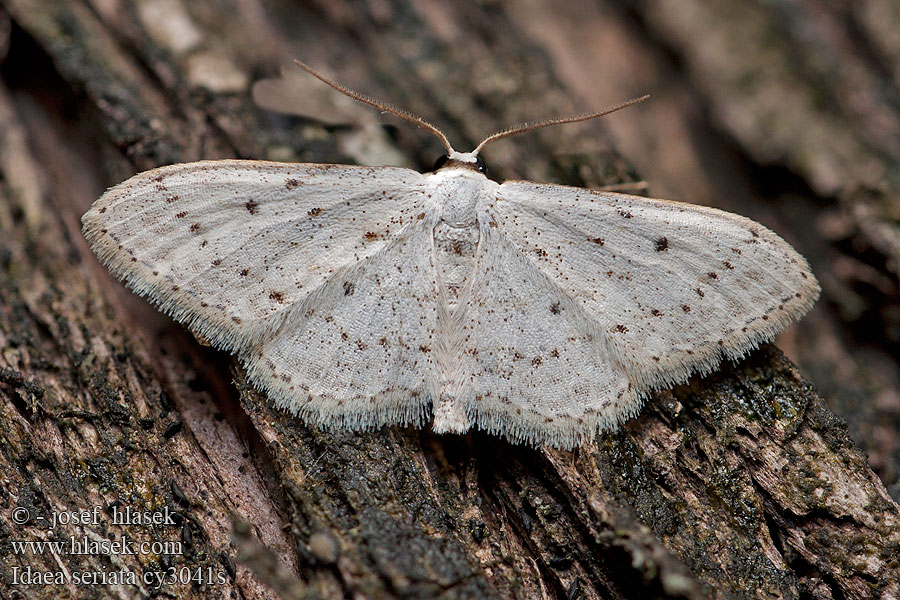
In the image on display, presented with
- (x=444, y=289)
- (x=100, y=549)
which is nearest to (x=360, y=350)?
(x=444, y=289)

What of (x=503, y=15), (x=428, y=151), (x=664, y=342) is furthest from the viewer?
(x=503, y=15)

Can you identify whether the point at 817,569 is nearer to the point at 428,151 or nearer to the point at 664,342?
the point at 664,342

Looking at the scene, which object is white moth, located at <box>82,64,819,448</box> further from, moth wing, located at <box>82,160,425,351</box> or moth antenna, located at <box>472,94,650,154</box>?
moth antenna, located at <box>472,94,650,154</box>

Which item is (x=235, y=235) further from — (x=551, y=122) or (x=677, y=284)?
(x=677, y=284)

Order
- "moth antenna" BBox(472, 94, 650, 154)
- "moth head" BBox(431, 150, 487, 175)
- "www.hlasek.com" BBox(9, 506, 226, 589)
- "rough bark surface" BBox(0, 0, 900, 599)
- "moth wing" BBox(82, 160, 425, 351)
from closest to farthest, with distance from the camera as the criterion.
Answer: "www.hlasek.com" BBox(9, 506, 226, 589)
"rough bark surface" BBox(0, 0, 900, 599)
"moth wing" BBox(82, 160, 425, 351)
"moth antenna" BBox(472, 94, 650, 154)
"moth head" BBox(431, 150, 487, 175)

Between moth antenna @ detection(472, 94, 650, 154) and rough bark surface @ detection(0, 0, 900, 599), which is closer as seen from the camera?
rough bark surface @ detection(0, 0, 900, 599)

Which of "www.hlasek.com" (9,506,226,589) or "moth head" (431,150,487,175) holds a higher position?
"moth head" (431,150,487,175)

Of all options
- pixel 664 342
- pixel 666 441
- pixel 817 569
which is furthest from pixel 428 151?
pixel 817 569

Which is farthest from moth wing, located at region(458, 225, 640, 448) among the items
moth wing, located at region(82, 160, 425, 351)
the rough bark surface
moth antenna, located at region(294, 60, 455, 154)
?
moth antenna, located at region(294, 60, 455, 154)
